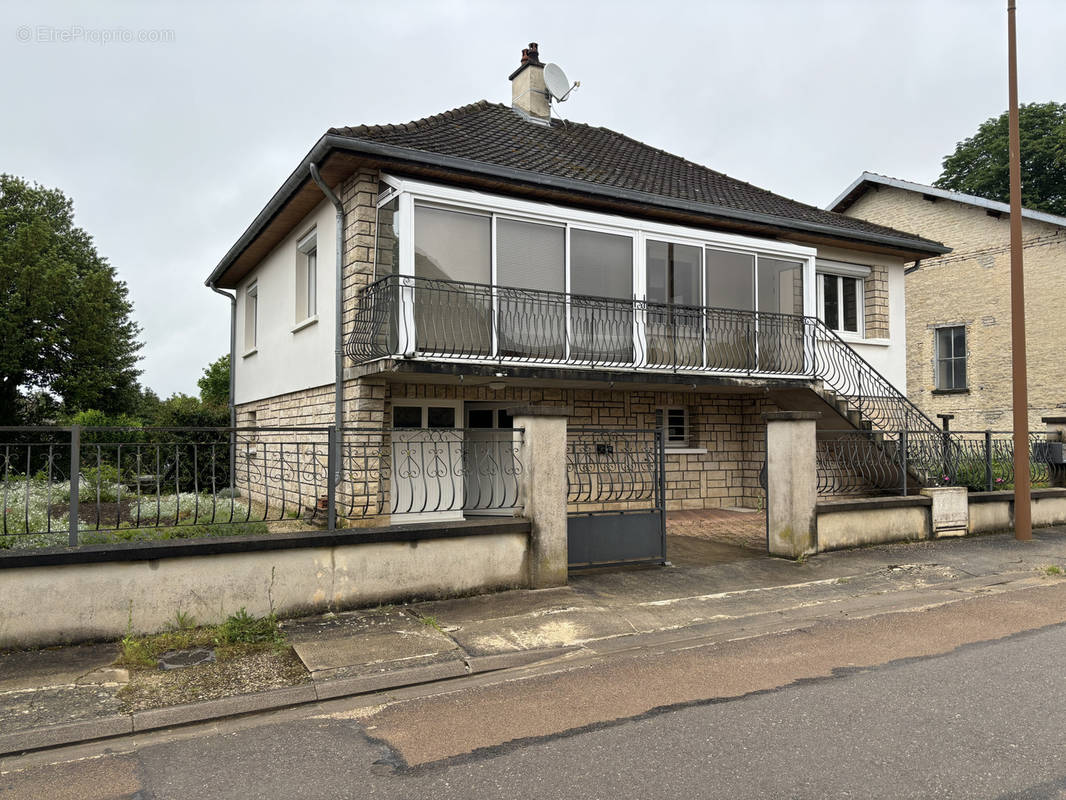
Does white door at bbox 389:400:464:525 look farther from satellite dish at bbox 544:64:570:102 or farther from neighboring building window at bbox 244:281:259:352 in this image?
satellite dish at bbox 544:64:570:102

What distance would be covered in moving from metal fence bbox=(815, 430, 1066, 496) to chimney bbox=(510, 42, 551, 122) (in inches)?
350

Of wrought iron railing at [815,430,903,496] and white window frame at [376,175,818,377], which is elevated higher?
white window frame at [376,175,818,377]

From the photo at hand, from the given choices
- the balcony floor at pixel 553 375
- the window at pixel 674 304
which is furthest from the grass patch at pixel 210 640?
the window at pixel 674 304

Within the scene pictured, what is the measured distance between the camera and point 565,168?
11781 mm

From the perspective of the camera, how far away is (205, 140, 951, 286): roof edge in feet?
31.1

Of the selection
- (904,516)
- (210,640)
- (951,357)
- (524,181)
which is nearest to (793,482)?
(904,516)

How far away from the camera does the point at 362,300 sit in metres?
9.98

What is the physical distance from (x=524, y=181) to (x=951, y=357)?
1491cm

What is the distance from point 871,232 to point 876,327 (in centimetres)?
190

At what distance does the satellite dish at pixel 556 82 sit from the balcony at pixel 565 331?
20.1 feet

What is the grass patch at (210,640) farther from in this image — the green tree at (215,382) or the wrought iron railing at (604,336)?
the green tree at (215,382)

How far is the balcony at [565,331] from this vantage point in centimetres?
962

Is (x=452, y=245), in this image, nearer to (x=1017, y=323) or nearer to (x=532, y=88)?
(x=532, y=88)

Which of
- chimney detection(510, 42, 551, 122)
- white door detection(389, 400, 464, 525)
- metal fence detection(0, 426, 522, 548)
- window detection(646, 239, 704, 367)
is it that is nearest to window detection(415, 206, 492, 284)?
white door detection(389, 400, 464, 525)
